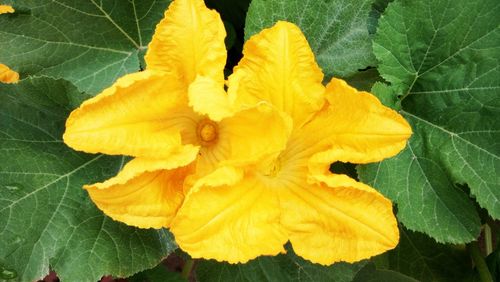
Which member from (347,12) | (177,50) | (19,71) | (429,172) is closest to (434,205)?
(429,172)

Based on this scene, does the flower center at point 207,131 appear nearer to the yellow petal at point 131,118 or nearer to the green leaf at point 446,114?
the yellow petal at point 131,118

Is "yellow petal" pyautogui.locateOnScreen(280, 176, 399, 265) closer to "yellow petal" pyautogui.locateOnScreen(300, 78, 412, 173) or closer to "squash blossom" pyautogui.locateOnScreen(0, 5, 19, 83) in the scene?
"yellow petal" pyautogui.locateOnScreen(300, 78, 412, 173)

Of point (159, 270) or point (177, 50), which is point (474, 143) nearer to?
point (177, 50)

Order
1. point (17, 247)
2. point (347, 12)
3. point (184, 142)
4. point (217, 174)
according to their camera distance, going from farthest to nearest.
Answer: point (347, 12) → point (17, 247) → point (184, 142) → point (217, 174)

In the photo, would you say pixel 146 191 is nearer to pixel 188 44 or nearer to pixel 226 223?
pixel 226 223

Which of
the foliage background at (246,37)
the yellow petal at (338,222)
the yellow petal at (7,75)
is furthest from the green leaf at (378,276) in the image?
the yellow petal at (7,75)

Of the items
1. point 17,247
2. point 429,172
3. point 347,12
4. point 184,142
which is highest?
point 347,12
